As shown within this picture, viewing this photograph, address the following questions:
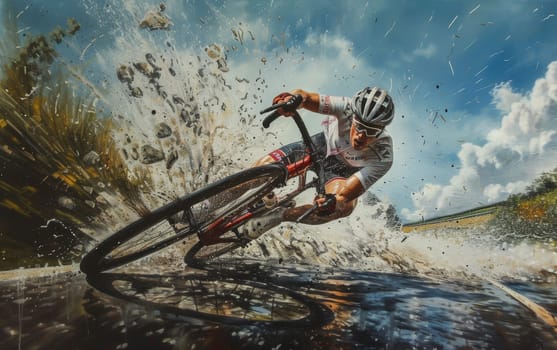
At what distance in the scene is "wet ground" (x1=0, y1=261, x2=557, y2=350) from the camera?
1630 mm

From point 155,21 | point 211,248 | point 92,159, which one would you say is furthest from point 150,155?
point 155,21

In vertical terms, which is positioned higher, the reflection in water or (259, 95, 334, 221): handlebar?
(259, 95, 334, 221): handlebar

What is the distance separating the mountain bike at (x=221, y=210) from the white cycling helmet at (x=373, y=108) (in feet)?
0.93

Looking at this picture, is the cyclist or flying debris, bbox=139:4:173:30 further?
flying debris, bbox=139:4:173:30

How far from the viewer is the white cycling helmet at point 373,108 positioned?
2090 mm

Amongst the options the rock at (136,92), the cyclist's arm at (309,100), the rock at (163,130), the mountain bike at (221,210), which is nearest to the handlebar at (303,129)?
the mountain bike at (221,210)

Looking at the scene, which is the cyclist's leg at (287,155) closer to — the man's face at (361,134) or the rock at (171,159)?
the man's face at (361,134)

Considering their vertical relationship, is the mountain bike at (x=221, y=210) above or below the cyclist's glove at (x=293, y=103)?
below

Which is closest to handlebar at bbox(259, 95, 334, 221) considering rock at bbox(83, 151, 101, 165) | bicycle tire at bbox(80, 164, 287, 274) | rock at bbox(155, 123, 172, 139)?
bicycle tire at bbox(80, 164, 287, 274)

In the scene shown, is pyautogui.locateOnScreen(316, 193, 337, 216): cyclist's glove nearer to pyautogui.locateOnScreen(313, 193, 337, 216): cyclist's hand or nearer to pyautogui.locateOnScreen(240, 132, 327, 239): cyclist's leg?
pyautogui.locateOnScreen(313, 193, 337, 216): cyclist's hand

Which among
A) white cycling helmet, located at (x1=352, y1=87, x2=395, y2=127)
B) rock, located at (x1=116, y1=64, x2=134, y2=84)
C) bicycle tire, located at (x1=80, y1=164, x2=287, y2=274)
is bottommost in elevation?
bicycle tire, located at (x1=80, y1=164, x2=287, y2=274)

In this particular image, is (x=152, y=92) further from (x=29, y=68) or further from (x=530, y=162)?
(x=530, y=162)

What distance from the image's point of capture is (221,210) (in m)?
2.15

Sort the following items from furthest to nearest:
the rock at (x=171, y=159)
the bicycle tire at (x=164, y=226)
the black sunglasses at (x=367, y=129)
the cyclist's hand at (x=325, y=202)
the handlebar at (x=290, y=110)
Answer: the rock at (x=171, y=159) < the black sunglasses at (x=367, y=129) < the cyclist's hand at (x=325, y=202) < the handlebar at (x=290, y=110) < the bicycle tire at (x=164, y=226)
